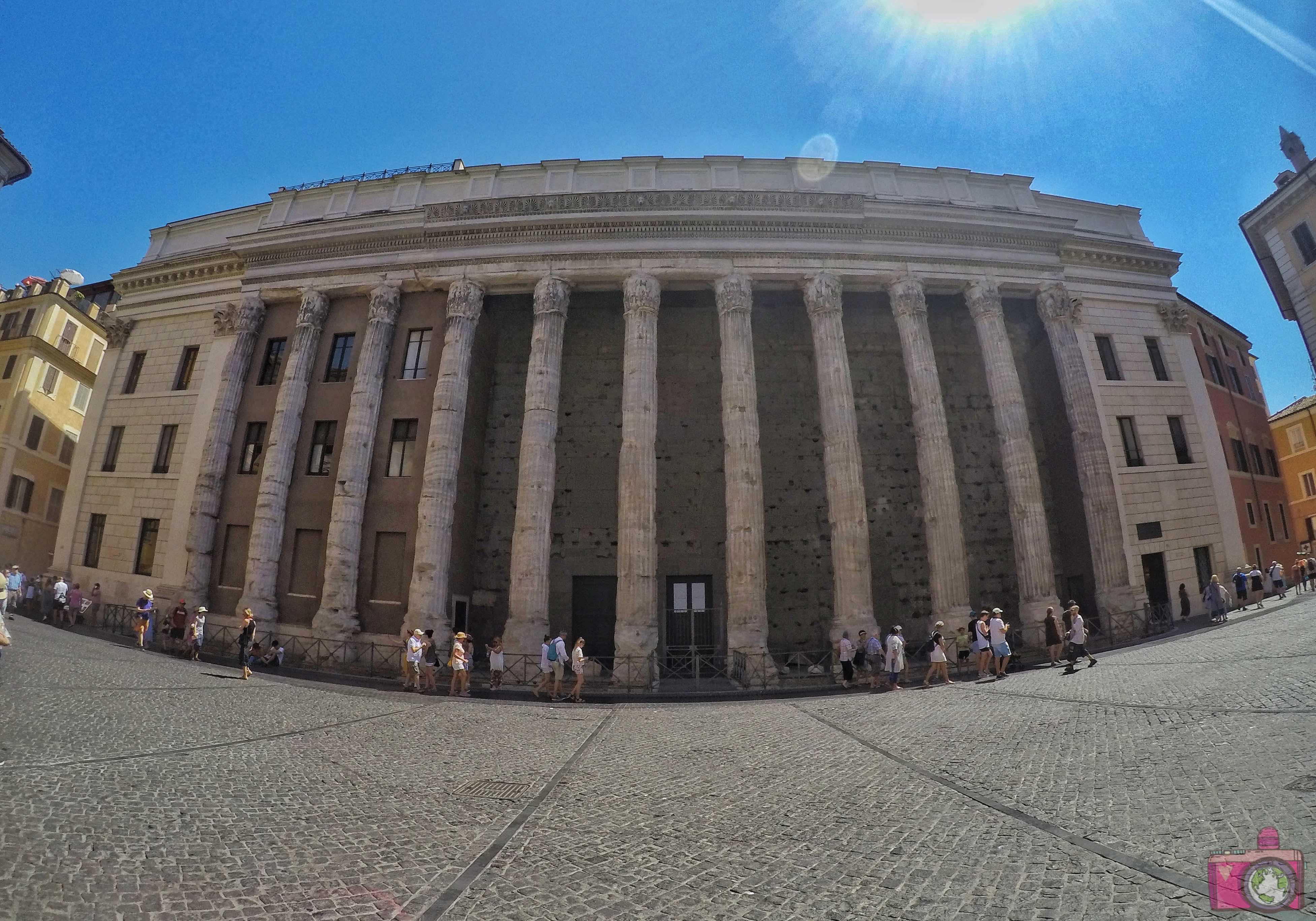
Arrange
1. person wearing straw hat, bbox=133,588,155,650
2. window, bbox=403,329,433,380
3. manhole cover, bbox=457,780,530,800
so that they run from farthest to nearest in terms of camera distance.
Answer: window, bbox=403,329,433,380 → person wearing straw hat, bbox=133,588,155,650 → manhole cover, bbox=457,780,530,800

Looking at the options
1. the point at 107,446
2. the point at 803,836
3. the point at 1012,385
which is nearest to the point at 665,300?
the point at 1012,385

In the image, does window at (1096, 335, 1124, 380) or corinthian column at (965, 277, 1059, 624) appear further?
window at (1096, 335, 1124, 380)

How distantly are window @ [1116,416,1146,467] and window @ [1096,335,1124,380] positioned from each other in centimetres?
175

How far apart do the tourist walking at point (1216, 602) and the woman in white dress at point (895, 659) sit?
37.2ft

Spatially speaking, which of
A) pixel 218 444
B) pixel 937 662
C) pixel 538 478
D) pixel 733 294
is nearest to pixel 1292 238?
pixel 733 294

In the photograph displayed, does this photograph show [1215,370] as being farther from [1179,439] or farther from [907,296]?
[907,296]

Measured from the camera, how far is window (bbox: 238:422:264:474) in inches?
794

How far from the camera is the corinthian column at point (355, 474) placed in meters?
16.9

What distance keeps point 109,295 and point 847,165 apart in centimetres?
4296

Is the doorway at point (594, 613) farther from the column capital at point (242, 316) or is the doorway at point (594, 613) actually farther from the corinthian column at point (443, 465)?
the column capital at point (242, 316)

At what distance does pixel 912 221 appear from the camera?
19828 mm

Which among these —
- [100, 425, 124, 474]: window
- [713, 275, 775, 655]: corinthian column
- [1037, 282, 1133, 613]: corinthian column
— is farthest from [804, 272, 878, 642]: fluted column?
[100, 425, 124, 474]: window

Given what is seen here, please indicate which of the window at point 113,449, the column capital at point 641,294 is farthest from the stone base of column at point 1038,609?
the window at point 113,449

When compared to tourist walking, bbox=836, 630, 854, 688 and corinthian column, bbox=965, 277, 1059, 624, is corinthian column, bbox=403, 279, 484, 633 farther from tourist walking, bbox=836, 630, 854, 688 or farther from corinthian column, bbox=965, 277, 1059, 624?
corinthian column, bbox=965, 277, 1059, 624
